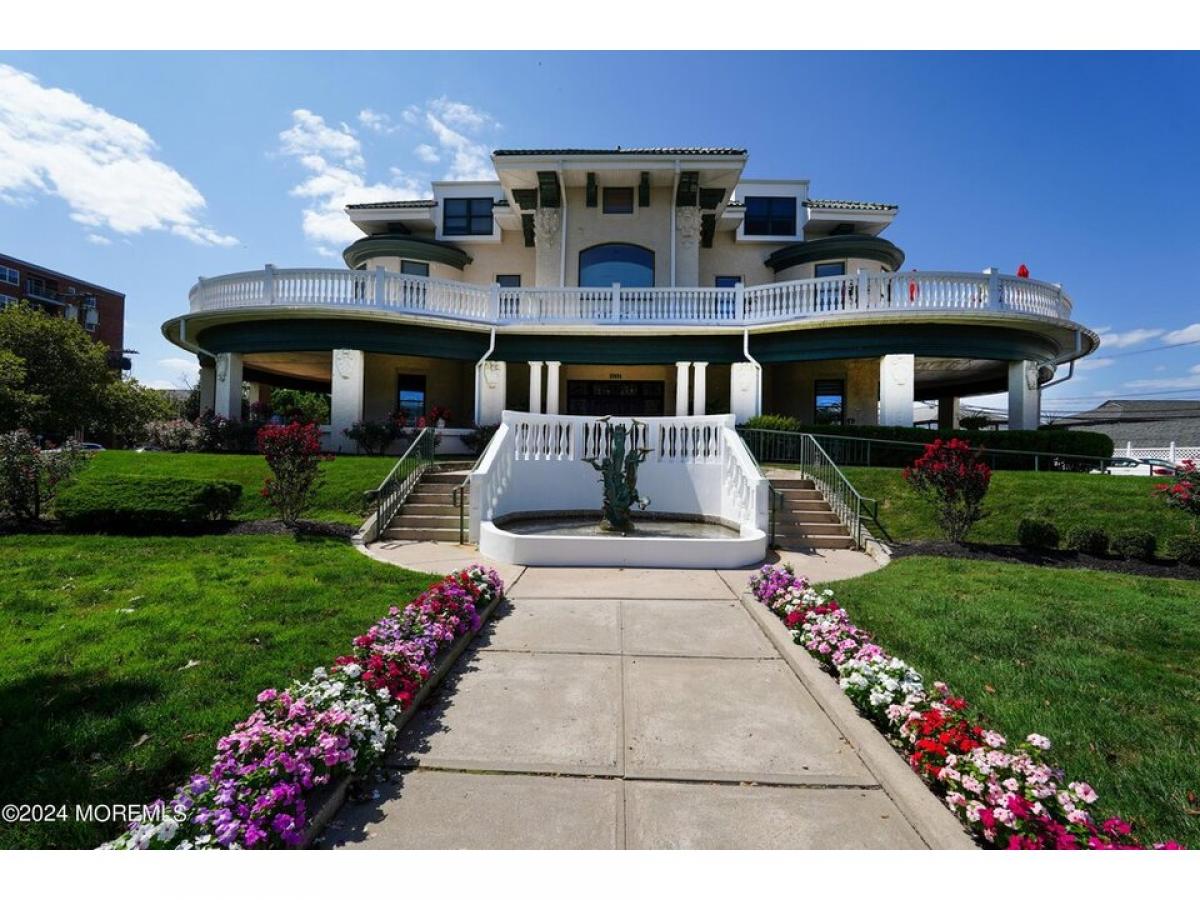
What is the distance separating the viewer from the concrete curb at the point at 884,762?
8.54 feet

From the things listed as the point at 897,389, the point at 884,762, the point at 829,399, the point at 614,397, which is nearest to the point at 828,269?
the point at 829,399

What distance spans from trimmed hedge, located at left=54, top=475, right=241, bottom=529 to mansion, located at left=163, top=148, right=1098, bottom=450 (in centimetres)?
712

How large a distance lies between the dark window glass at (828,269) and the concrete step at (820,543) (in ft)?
46.0

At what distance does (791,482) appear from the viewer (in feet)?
39.0

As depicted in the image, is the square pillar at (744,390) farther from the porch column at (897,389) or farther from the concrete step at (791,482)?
the concrete step at (791,482)

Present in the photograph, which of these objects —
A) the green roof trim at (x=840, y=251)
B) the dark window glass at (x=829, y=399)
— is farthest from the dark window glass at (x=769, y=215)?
the dark window glass at (x=829, y=399)

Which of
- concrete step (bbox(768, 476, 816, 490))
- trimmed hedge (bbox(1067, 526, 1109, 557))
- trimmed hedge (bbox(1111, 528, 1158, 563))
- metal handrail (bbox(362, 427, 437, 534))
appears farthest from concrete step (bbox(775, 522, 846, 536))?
metal handrail (bbox(362, 427, 437, 534))

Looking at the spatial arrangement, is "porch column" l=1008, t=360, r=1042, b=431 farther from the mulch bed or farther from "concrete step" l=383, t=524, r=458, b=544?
"concrete step" l=383, t=524, r=458, b=544

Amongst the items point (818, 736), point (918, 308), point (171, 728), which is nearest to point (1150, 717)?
point (818, 736)

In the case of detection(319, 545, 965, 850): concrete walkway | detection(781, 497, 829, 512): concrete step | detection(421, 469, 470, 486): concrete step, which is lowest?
detection(319, 545, 965, 850): concrete walkway

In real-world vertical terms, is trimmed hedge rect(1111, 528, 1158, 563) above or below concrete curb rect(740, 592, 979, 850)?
above

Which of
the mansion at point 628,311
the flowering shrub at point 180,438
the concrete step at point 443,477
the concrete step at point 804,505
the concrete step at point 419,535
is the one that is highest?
the mansion at point 628,311

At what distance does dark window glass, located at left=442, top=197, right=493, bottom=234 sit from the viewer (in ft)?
73.1

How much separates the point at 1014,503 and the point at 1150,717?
835 cm
